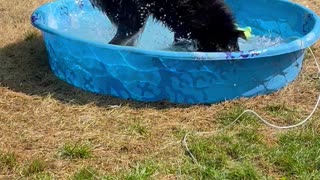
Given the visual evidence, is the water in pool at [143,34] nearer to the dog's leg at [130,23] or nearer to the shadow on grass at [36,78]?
the dog's leg at [130,23]

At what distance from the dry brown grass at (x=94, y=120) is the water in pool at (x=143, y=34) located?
62 centimetres

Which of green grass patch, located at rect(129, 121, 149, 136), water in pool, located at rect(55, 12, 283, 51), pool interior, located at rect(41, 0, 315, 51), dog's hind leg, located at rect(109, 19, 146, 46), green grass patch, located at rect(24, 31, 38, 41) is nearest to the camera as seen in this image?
green grass patch, located at rect(129, 121, 149, 136)

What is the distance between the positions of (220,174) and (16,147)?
129 cm

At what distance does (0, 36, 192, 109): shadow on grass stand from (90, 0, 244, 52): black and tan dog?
0.62 meters

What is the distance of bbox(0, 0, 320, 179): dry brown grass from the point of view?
3574 mm

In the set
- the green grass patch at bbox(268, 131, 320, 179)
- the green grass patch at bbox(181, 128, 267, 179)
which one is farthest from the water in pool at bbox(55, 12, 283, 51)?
the green grass patch at bbox(268, 131, 320, 179)

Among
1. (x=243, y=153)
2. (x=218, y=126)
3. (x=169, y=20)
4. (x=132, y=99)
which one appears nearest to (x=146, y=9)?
(x=169, y=20)

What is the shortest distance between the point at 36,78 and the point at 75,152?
4.70 ft

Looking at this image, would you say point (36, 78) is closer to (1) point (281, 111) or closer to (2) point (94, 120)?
(2) point (94, 120)

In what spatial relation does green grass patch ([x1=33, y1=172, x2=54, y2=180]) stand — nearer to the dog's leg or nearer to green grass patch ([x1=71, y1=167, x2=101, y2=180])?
green grass patch ([x1=71, y1=167, x2=101, y2=180])

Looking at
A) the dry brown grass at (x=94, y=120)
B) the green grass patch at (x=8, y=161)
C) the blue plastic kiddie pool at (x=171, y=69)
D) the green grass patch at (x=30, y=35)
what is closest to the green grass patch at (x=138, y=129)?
the dry brown grass at (x=94, y=120)

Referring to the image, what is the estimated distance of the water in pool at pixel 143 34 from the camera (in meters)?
5.36

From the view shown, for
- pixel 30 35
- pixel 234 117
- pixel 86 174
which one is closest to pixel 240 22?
pixel 30 35

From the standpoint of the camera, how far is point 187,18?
4633 millimetres
